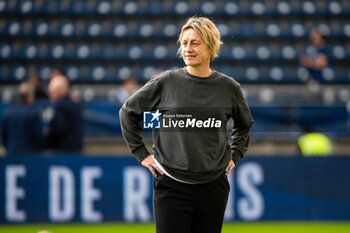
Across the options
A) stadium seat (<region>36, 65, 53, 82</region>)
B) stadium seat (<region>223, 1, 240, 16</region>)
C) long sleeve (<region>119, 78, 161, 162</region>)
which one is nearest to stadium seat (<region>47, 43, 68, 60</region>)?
stadium seat (<region>36, 65, 53, 82</region>)

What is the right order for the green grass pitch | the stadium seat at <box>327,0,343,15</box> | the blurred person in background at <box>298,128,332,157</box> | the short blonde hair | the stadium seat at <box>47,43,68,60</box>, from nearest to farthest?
the short blonde hair < the green grass pitch < the blurred person in background at <box>298,128,332,157</box> < the stadium seat at <box>47,43,68,60</box> < the stadium seat at <box>327,0,343,15</box>

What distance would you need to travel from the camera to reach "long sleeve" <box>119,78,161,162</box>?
3562mm

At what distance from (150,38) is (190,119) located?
11.2m

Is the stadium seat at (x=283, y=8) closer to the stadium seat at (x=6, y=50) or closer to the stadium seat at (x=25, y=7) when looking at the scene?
the stadium seat at (x=25, y=7)

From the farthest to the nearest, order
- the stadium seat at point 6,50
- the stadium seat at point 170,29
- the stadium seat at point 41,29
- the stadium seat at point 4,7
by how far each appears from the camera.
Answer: the stadium seat at point 4,7
the stadium seat at point 41,29
the stadium seat at point 170,29
the stadium seat at point 6,50

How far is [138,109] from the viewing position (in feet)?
11.9

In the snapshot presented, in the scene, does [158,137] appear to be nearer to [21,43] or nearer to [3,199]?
[3,199]

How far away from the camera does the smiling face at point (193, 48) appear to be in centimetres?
347

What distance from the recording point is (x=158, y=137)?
3.58 meters

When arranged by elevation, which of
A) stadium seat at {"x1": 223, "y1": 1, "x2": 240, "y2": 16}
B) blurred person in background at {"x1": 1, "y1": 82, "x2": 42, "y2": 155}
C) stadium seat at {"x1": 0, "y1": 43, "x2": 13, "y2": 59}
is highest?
stadium seat at {"x1": 223, "y1": 1, "x2": 240, "y2": 16}

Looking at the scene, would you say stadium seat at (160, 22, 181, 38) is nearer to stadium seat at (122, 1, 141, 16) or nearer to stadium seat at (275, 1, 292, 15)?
stadium seat at (122, 1, 141, 16)

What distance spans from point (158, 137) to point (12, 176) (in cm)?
511

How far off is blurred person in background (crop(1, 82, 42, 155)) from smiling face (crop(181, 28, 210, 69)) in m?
5.15

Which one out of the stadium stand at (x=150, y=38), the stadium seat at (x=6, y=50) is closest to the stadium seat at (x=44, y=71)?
the stadium stand at (x=150, y=38)
